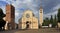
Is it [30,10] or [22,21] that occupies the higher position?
[30,10]

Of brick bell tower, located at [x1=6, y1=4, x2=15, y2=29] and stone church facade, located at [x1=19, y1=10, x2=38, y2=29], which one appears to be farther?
brick bell tower, located at [x1=6, y1=4, x2=15, y2=29]

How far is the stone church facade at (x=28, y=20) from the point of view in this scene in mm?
71938

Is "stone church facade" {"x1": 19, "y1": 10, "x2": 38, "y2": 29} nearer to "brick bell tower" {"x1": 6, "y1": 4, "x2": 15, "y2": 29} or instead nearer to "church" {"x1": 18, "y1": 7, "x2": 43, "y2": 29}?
"church" {"x1": 18, "y1": 7, "x2": 43, "y2": 29}

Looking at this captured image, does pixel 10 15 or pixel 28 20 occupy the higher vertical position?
pixel 10 15

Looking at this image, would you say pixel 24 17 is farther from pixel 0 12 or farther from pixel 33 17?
pixel 0 12

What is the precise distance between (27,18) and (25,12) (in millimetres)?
2845

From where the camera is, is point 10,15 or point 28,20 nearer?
point 28,20

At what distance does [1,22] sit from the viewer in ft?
155

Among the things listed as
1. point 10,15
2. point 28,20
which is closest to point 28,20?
point 28,20

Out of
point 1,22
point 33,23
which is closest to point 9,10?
point 33,23

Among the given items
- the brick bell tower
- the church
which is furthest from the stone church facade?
the brick bell tower

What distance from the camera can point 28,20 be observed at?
239 feet

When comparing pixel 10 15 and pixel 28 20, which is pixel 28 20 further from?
pixel 10 15

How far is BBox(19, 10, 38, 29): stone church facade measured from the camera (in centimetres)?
7194
